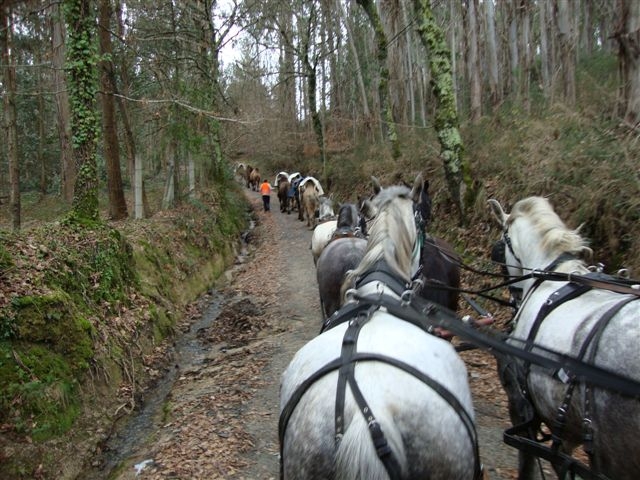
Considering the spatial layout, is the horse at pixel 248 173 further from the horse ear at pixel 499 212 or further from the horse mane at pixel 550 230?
the horse mane at pixel 550 230

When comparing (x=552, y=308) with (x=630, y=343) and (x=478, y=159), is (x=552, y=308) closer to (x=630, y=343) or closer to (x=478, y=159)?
(x=630, y=343)

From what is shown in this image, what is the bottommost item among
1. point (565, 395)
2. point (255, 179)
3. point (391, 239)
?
point (565, 395)

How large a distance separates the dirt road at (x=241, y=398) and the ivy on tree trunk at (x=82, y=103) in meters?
3.39

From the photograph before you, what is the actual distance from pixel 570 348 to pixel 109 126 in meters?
13.0

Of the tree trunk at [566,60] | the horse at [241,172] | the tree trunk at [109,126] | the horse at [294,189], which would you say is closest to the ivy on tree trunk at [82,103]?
the tree trunk at [109,126]

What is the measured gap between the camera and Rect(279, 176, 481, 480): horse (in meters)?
2.06

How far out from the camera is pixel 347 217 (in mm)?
7605

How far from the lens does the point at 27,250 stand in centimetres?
674

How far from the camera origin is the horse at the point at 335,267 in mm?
6184

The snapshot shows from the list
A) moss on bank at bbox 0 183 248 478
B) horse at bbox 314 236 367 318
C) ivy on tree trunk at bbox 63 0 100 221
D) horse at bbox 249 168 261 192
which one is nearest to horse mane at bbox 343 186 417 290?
horse at bbox 314 236 367 318

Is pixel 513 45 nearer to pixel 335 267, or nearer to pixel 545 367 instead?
pixel 335 267

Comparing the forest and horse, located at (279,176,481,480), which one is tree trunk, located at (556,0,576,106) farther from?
horse, located at (279,176,481,480)

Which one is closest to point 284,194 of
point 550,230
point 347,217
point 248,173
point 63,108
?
point 63,108

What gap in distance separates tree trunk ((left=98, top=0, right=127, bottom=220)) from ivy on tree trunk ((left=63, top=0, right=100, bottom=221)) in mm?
3614
